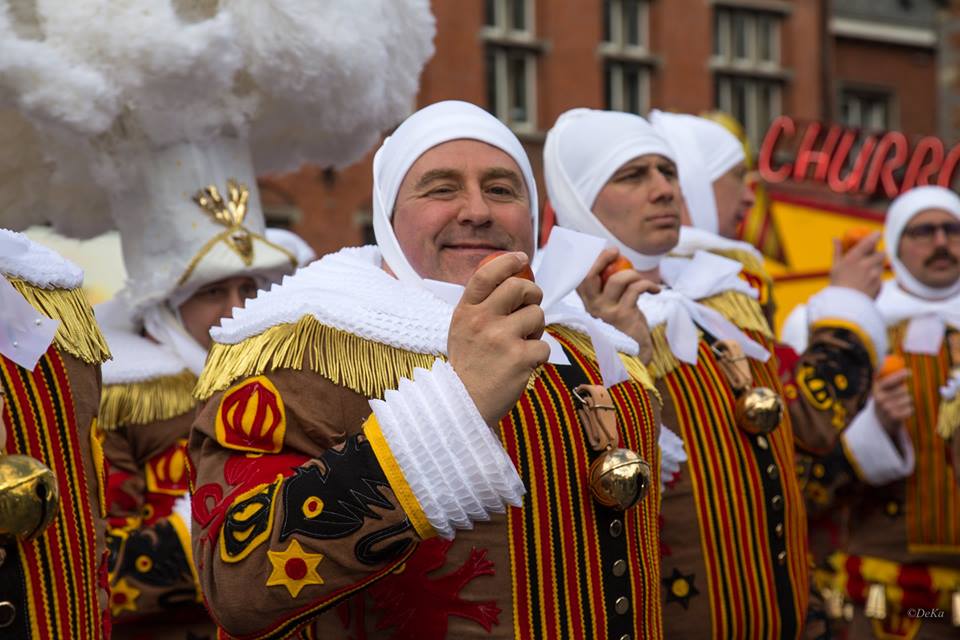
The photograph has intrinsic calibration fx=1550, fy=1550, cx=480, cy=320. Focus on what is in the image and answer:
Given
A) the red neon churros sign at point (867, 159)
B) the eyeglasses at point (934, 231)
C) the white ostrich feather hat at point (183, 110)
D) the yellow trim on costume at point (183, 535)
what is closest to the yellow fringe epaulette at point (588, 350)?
the yellow trim on costume at point (183, 535)

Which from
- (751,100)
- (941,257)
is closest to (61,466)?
(941,257)

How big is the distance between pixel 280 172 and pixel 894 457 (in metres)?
2.36

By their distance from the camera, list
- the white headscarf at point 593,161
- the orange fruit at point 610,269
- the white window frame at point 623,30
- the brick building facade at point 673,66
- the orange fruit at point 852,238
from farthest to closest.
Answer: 1. the white window frame at point 623,30
2. the brick building facade at point 673,66
3. the orange fruit at point 852,238
4. the white headscarf at point 593,161
5. the orange fruit at point 610,269

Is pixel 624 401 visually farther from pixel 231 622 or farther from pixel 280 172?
pixel 280 172

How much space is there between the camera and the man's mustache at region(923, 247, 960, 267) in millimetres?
6063

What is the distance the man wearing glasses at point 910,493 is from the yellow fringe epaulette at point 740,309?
1.32 meters

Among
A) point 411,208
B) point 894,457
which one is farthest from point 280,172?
point 894,457

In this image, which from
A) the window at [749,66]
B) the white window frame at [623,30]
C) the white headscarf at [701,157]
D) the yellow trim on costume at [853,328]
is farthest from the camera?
the window at [749,66]

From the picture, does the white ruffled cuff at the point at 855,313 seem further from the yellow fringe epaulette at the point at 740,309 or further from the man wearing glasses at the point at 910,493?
the man wearing glasses at the point at 910,493

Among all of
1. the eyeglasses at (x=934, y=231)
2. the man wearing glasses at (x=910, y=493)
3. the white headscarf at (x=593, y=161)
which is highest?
the white headscarf at (x=593, y=161)

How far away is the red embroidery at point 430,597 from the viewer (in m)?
2.69

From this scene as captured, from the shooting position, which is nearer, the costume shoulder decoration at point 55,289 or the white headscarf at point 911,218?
the costume shoulder decoration at point 55,289

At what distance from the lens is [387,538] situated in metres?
2.37

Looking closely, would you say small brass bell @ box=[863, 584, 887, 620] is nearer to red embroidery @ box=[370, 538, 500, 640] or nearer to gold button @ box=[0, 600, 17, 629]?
red embroidery @ box=[370, 538, 500, 640]
